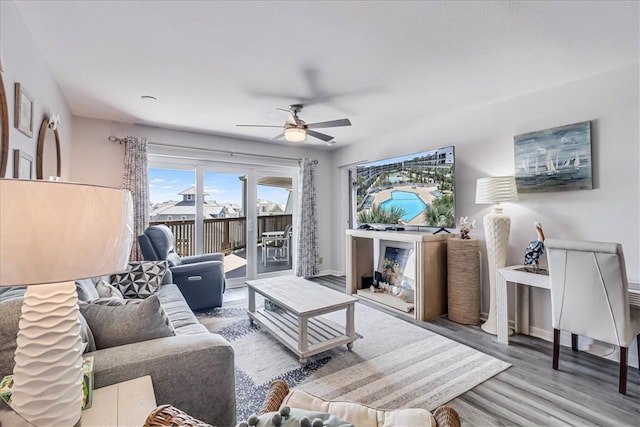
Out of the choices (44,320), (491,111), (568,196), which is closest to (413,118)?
(491,111)

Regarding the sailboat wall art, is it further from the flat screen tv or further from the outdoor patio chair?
the outdoor patio chair

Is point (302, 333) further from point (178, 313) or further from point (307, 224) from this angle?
point (307, 224)

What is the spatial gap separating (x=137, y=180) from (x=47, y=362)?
363 cm

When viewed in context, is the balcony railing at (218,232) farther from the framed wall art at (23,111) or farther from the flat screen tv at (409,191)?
the framed wall art at (23,111)

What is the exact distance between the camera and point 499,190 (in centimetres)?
291

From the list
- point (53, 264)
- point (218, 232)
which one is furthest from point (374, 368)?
Answer: point (218, 232)

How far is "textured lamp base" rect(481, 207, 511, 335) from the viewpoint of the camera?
2.94 metres

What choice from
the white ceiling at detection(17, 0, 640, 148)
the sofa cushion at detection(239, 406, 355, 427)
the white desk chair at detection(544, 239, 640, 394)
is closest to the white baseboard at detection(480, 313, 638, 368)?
the white desk chair at detection(544, 239, 640, 394)

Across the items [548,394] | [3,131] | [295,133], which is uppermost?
[295,133]

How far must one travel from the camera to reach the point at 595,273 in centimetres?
202

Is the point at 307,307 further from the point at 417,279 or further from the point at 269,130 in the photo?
the point at 269,130

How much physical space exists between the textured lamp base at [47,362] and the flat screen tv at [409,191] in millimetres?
3487

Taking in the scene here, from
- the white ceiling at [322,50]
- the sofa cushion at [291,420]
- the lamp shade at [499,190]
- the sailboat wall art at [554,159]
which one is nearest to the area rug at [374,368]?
the sofa cushion at [291,420]

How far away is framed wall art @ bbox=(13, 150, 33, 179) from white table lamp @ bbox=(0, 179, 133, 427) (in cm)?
145
